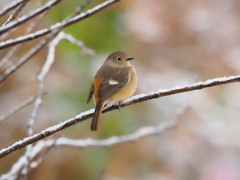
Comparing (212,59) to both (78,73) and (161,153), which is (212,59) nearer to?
(161,153)

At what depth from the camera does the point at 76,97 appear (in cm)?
454

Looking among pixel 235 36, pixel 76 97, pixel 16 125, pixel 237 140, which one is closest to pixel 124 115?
pixel 76 97

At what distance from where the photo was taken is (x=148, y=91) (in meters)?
5.43

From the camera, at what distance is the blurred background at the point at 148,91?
14.9 ft

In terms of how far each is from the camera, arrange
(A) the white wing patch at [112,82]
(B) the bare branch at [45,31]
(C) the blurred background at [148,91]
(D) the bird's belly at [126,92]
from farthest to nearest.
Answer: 1. (C) the blurred background at [148,91]
2. (A) the white wing patch at [112,82]
3. (D) the bird's belly at [126,92]
4. (B) the bare branch at [45,31]

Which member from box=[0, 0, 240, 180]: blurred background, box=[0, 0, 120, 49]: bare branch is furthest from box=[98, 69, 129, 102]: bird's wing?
box=[0, 0, 120, 49]: bare branch

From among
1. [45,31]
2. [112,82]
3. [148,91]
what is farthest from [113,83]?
[148,91]

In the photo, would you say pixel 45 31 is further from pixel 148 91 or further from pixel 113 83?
pixel 148 91

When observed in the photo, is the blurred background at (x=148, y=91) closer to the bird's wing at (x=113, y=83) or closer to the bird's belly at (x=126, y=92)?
the bird's wing at (x=113, y=83)

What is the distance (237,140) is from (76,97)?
1.99 meters

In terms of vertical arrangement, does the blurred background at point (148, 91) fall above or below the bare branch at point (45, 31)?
below

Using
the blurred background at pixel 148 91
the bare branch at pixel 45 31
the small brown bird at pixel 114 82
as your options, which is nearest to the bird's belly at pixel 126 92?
the small brown bird at pixel 114 82

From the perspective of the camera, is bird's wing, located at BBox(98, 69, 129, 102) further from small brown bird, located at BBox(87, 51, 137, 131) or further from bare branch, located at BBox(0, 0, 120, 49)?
bare branch, located at BBox(0, 0, 120, 49)

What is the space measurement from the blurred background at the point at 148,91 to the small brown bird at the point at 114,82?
2.51 ft
